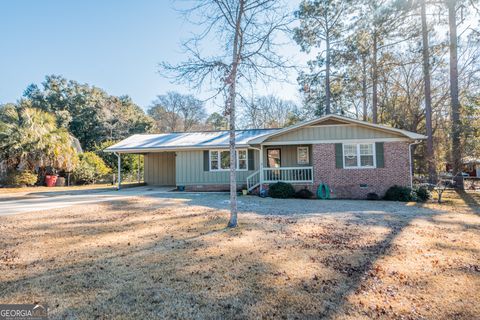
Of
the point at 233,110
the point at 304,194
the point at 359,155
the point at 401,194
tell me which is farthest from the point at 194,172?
the point at 401,194

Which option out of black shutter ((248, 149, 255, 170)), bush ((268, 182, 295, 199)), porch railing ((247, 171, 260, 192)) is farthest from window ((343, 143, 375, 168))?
black shutter ((248, 149, 255, 170))

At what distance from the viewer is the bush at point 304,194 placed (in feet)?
40.9

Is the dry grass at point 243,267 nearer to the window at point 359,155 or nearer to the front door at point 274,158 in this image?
the window at point 359,155

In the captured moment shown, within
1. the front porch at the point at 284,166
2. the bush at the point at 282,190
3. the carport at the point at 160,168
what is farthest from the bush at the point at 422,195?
the carport at the point at 160,168

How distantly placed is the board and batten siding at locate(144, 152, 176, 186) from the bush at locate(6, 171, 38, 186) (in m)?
6.96

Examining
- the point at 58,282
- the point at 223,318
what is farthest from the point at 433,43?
the point at 58,282

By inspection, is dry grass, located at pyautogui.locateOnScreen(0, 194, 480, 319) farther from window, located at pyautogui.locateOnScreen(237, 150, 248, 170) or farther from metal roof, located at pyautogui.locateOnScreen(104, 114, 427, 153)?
window, located at pyautogui.locateOnScreen(237, 150, 248, 170)

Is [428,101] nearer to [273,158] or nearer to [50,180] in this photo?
[273,158]

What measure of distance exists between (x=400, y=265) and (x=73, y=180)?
68.4ft

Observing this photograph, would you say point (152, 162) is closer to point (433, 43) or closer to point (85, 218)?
point (85, 218)

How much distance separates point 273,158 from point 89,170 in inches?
558

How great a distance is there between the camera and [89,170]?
19328mm

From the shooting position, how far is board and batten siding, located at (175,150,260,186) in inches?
584

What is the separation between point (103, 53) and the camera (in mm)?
16062
